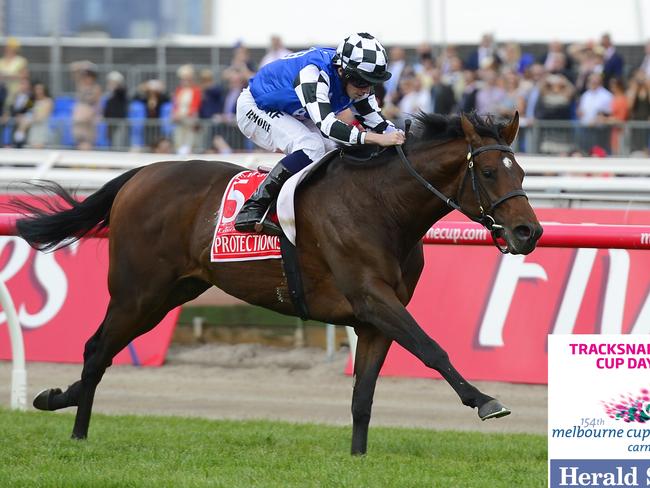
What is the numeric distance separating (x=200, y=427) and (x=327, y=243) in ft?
5.16

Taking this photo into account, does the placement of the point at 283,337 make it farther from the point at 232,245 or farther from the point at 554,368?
the point at 554,368

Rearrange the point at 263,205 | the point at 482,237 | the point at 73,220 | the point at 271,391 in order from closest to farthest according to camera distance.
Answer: the point at 263,205, the point at 73,220, the point at 482,237, the point at 271,391

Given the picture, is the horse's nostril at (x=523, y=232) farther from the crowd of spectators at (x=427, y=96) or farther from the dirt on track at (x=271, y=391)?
the crowd of spectators at (x=427, y=96)

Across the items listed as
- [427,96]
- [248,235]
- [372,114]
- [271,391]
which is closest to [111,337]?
[248,235]

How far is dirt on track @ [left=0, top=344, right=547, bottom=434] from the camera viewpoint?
8.38 meters

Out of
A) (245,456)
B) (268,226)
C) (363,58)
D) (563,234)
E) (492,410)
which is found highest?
(363,58)

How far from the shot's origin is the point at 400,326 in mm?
6094

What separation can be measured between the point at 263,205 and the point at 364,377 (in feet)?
3.39

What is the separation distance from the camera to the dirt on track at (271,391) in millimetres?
8383

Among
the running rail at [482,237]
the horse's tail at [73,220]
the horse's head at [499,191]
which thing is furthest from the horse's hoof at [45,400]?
the horse's head at [499,191]

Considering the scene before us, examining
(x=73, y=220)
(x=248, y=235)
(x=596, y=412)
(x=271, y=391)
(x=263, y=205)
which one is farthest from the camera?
(x=271, y=391)

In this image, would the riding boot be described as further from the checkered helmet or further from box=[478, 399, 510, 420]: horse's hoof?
box=[478, 399, 510, 420]: horse's hoof

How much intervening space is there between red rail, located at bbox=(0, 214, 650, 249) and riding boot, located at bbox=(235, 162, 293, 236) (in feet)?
4.52

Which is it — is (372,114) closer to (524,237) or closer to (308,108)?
(308,108)
